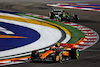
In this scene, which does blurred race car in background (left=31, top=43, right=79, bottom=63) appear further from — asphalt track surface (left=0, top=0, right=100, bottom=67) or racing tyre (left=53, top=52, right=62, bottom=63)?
asphalt track surface (left=0, top=0, right=100, bottom=67)

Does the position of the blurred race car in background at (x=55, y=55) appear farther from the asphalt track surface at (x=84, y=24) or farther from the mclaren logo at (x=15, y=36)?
the mclaren logo at (x=15, y=36)

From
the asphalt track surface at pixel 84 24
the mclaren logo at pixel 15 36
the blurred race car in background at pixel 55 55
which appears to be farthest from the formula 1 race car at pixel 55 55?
the mclaren logo at pixel 15 36

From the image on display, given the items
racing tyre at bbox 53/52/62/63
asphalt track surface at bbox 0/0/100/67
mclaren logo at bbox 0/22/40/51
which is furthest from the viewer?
mclaren logo at bbox 0/22/40/51

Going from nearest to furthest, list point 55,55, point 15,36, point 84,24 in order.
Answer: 1. point 55,55
2. point 15,36
3. point 84,24

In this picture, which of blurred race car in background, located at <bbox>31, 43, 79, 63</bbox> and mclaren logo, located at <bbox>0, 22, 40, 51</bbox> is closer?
blurred race car in background, located at <bbox>31, 43, 79, 63</bbox>

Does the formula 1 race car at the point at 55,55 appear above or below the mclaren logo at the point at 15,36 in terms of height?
below

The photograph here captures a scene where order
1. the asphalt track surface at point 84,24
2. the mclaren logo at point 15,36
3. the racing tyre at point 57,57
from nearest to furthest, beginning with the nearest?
the asphalt track surface at point 84,24
the racing tyre at point 57,57
the mclaren logo at point 15,36

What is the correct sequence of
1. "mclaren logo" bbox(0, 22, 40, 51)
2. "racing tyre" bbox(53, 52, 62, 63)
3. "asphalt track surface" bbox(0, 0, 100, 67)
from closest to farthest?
"asphalt track surface" bbox(0, 0, 100, 67), "racing tyre" bbox(53, 52, 62, 63), "mclaren logo" bbox(0, 22, 40, 51)

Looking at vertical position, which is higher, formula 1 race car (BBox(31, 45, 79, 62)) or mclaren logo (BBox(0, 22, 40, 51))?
mclaren logo (BBox(0, 22, 40, 51))

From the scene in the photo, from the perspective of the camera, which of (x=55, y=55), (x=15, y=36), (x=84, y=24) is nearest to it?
(x=55, y=55)

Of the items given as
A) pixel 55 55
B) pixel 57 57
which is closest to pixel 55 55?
pixel 55 55

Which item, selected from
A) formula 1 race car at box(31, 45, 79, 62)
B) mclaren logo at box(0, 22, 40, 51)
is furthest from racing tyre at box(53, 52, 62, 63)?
mclaren logo at box(0, 22, 40, 51)

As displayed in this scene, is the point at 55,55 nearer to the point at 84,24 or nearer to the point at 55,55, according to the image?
the point at 55,55

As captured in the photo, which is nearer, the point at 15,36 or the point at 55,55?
the point at 55,55
